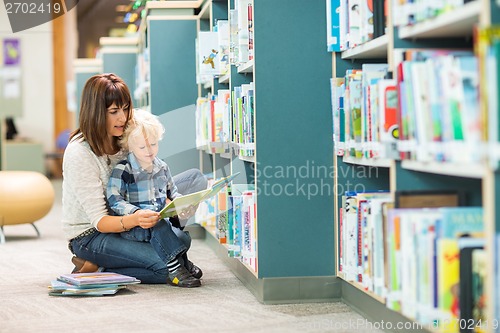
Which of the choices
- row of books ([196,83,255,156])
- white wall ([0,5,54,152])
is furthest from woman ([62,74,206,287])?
white wall ([0,5,54,152])

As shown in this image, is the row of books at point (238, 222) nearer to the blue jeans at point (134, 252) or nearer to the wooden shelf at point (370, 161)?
the blue jeans at point (134, 252)

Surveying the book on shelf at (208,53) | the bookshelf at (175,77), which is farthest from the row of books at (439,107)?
the bookshelf at (175,77)

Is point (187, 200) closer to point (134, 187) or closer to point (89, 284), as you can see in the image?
point (134, 187)

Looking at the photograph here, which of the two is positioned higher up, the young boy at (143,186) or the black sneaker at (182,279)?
the young boy at (143,186)

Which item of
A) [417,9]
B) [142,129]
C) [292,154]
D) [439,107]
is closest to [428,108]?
[439,107]

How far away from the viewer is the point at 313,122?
9.34 feet

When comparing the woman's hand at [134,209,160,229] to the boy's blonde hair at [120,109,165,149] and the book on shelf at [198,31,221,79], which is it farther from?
the book on shelf at [198,31,221,79]

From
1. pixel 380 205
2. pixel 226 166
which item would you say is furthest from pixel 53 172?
pixel 380 205

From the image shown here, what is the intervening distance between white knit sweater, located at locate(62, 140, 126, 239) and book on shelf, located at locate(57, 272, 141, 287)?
0.73 feet

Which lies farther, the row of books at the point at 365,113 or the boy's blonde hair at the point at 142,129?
the boy's blonde hair at the point at 142,129

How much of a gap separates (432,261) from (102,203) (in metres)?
1.74

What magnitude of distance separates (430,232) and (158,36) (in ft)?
10.6

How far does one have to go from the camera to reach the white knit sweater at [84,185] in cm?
322

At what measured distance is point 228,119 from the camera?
360 cm
